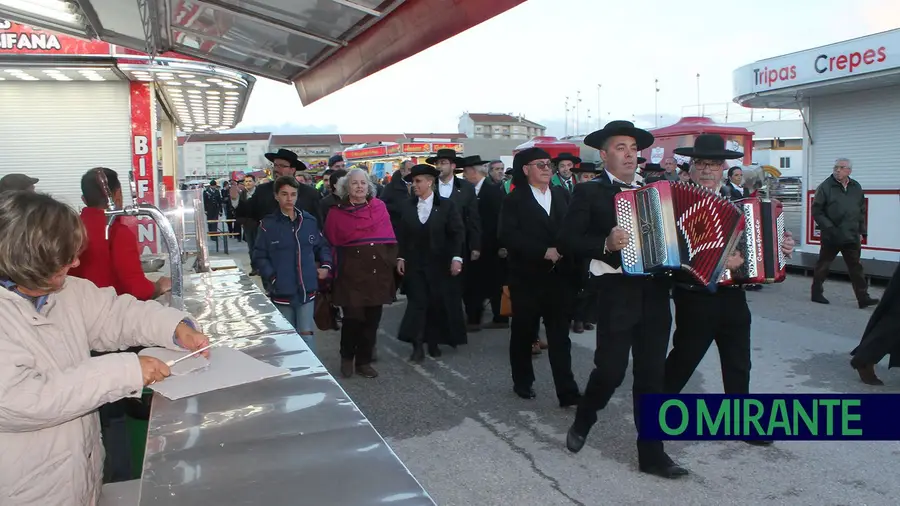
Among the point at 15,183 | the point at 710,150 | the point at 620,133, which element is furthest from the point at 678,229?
the point at 15,183

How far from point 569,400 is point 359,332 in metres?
2.07

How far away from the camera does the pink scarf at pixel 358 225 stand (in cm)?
630

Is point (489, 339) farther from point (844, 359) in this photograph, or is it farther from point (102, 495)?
point (102, 495)

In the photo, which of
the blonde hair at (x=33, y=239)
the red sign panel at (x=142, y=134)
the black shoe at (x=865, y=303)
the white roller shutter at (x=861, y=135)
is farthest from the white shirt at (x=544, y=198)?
the red sign panel at (x=142, y=134)

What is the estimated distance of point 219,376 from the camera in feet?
8.60

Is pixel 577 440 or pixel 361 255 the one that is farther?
pixel 361 255

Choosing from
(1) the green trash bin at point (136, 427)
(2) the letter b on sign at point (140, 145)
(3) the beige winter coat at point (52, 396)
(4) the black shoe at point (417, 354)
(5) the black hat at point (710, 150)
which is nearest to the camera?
(3) the beige winter coat at point (52, 396)

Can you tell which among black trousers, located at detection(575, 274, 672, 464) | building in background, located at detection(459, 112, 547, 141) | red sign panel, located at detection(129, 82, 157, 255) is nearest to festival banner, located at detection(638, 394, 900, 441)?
black trousers, located at detection(575, 274, 672, 464)

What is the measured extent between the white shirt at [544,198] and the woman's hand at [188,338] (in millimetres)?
3479

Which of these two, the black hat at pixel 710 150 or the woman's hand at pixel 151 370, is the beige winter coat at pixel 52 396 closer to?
the woman's hand at pixel 151 370

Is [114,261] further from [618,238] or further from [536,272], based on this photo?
[536,272]

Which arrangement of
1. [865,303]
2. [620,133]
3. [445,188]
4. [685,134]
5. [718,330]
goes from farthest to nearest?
[685,134]
[865,303]
[445,188]
[718,330]
[620,133]

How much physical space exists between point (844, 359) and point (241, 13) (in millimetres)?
6045

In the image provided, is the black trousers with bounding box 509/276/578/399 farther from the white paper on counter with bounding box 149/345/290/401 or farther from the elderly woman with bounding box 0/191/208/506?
the elderly woman with bounding box 0/191/208/506
